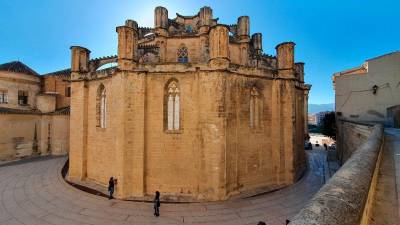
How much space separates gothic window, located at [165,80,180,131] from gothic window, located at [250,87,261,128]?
4.71 m

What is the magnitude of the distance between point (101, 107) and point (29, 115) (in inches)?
522

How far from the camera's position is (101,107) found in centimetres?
1475

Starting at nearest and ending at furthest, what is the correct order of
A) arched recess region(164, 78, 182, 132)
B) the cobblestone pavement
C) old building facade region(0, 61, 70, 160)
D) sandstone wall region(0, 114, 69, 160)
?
the cobblestone pavement
arched recess region(164, 78, 182, 132)
sandstone wall region(0, 114, 69, 160)
old building facade region(0, 61, 70, 160)

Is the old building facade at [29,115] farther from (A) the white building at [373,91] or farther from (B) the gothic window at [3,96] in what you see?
(A) the white building at [373,91]

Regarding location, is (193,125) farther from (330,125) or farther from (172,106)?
(330,125)

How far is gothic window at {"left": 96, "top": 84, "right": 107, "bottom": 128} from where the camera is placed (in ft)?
48.2

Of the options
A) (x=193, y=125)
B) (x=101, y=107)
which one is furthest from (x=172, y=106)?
(x=101, y=107)

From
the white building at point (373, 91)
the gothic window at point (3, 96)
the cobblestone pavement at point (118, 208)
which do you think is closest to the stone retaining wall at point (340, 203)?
the cobblestone pavement at point (118, 208)

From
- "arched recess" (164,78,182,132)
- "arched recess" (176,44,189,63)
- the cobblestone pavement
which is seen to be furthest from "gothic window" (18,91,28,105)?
"arched recess" (164,78,182,132)

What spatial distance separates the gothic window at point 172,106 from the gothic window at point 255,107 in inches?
186

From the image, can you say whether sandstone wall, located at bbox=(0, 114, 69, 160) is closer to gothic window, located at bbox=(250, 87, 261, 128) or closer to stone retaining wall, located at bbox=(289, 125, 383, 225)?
gothic window, located at bbox=(250, 87, 261, 128)

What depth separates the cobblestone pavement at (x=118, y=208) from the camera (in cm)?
965

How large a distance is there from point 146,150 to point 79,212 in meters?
4.30

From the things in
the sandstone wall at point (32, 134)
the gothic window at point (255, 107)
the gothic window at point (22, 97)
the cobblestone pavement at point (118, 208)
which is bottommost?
the cobblestone pavement at point (118, 208)
